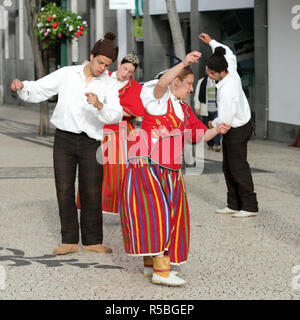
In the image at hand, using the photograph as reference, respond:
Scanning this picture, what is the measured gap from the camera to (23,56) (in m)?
34.3

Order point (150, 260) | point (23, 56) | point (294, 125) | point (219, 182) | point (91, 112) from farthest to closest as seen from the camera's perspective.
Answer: point (23, 56), point (294, 125), point (219, 182), point (91, 112), point (150, 260)

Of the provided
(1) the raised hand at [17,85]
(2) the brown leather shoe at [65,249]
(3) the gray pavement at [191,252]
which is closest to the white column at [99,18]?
(3) the gray pavement at [191,252]

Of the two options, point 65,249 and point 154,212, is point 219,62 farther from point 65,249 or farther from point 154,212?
point 154,212

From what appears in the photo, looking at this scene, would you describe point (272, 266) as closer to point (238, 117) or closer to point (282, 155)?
point (238, 117)

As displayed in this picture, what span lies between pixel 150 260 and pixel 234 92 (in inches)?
105

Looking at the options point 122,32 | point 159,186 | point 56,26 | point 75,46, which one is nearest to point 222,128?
point 159,186

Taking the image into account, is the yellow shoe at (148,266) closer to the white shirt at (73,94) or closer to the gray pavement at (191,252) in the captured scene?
the gray pavement at (191,252)

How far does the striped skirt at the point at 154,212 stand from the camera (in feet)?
19.9

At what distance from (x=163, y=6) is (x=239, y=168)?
13269mm

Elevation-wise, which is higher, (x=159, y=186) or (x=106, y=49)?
(x=106, y=49)

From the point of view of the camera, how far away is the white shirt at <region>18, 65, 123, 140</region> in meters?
6.98

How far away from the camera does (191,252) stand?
23.8ft

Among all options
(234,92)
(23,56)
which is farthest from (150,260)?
(23,56)
